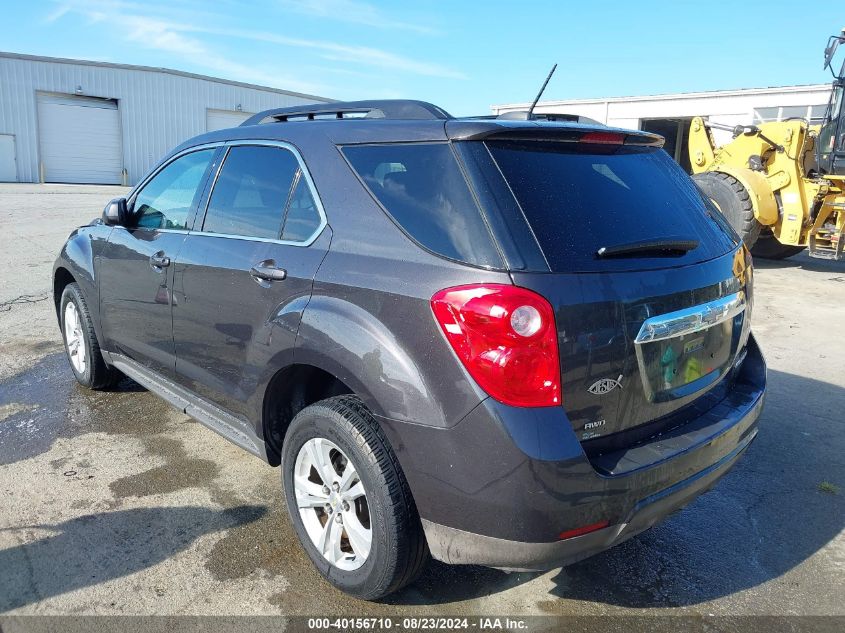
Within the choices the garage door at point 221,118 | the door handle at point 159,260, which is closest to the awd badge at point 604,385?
the door handle at point 159,260

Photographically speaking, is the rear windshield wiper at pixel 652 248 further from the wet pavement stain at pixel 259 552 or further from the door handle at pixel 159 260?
the door handle at pixel 159 260

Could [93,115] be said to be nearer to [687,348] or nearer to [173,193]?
[173,193]

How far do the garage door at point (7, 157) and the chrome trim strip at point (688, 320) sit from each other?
113 feet

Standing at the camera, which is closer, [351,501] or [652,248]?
[652,248]

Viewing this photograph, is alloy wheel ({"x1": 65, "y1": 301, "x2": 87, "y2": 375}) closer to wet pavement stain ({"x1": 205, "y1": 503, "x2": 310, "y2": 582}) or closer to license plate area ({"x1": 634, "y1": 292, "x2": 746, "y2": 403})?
wet pavement stain ({"x1": 205, "y1": 503, "x2": 310, "y2": 582})

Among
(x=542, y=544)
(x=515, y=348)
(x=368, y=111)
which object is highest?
(x=368, y=111)

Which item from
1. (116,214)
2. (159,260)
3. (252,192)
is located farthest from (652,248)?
(116,214)

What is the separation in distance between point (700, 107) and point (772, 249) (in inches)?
632

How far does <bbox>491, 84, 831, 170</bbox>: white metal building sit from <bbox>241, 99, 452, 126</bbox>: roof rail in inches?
777

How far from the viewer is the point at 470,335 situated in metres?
2.07

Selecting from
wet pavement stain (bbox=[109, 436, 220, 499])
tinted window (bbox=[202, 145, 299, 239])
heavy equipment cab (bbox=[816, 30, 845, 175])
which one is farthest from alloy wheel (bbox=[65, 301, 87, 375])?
heavy equipment cab (bbox=[816, 30, 845, 175])

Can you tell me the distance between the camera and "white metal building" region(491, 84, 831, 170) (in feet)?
77.1

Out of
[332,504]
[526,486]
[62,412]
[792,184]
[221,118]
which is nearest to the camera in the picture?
[526,486]

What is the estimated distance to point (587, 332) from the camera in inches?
82.6
